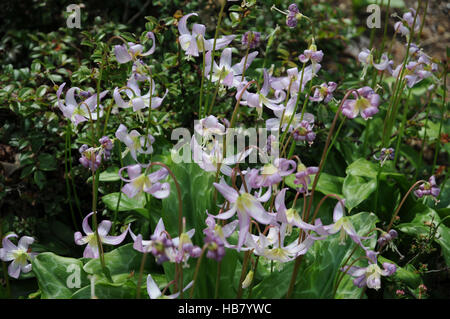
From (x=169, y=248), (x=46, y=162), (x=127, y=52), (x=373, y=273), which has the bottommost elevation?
(x=46, y=162)

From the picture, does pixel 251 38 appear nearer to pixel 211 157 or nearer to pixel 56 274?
pixel 211 157

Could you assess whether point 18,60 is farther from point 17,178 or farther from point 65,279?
point 65,279

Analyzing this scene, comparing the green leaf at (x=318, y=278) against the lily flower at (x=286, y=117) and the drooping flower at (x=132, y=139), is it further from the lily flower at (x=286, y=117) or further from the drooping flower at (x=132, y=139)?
the drooping flower at (x=132, y=139)

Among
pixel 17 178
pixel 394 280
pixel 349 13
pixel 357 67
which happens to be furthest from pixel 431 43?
pixel 17 178

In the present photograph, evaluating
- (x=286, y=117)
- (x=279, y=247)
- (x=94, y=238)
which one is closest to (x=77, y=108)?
(x=94, y=238)

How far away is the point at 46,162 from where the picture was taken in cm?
227

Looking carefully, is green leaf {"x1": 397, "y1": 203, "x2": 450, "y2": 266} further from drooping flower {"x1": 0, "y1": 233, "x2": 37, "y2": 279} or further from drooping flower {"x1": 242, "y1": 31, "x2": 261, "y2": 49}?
drooping flower {"x1": 0, "y1": 233, "x2": 37, "y2": 279}

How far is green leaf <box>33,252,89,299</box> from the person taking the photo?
171 centimetres

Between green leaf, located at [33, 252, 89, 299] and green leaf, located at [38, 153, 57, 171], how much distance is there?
1.89ft

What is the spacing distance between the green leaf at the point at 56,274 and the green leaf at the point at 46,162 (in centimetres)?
58

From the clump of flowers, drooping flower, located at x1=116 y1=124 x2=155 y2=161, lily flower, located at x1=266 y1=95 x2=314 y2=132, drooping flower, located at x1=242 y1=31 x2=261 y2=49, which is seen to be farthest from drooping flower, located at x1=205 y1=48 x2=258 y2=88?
the clump of flowers

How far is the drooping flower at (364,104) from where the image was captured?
1.43 metres

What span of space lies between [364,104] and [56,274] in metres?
1.12

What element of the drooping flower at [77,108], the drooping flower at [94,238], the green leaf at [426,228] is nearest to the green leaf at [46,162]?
the drooping flower at [77,108]
